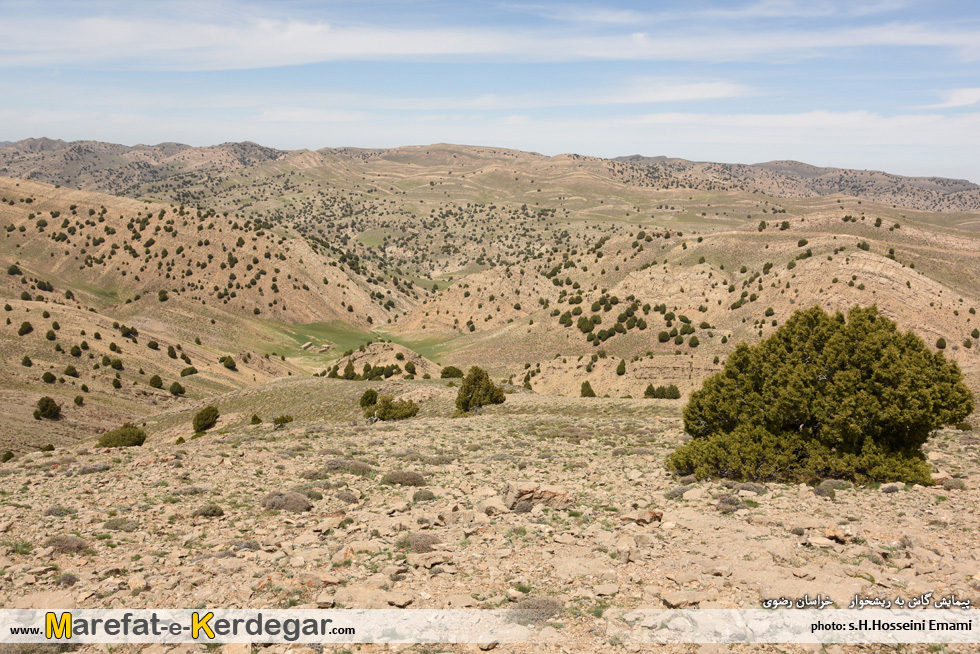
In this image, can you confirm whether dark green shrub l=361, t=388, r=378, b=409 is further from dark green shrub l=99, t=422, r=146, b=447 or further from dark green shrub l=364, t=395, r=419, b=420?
dark green shrub l=99, t=422, r=146, b=447

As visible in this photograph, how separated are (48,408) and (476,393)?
133 ft

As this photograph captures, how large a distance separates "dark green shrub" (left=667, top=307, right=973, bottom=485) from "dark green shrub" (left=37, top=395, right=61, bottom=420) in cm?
5677

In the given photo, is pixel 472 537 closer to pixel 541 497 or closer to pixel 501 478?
pixel 541 497

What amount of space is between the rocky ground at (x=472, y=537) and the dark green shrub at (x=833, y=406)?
1.16 metres

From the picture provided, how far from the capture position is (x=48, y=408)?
2115 inches

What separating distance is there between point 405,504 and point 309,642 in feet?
24.1

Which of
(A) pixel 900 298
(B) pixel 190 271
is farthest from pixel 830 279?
(B) pixel 190 271

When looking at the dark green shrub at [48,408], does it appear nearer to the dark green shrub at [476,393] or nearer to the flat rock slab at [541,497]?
the dark green shrub at [476,393]

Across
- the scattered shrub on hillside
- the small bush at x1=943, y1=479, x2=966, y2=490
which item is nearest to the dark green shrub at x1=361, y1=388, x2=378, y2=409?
the scattered shrub on hillside

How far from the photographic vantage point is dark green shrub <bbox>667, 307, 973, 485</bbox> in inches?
699

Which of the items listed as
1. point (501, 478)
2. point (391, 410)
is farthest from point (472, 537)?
point (391, 410)

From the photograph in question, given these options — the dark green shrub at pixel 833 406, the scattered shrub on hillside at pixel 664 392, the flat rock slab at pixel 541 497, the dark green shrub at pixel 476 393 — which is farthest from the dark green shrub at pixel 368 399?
the flat rock slab at pixel 541 497

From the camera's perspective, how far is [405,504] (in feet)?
57.5

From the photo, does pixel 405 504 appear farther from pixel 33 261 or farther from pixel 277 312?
pixel 33 261
